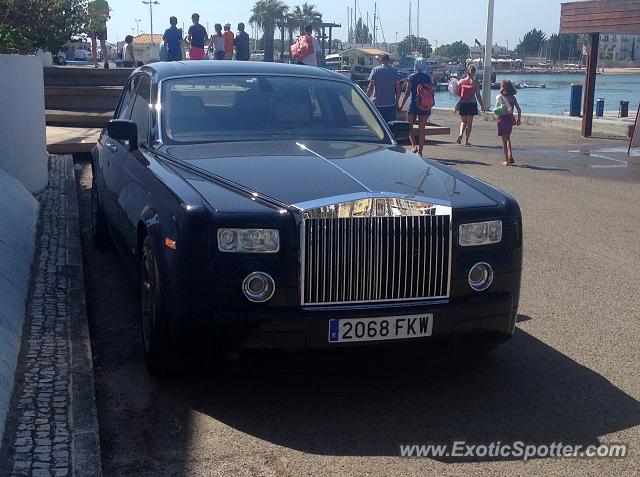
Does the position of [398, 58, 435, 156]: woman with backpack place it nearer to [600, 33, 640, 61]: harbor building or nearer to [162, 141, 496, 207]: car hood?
[162, 141, 496, 207]: car hood

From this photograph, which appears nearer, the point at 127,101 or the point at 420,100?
the point at 127,101

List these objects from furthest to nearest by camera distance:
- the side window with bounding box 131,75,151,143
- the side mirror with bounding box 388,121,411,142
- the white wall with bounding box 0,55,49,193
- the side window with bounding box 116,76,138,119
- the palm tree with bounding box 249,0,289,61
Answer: the palm tree with bounding box 249,0,289,61
the white wall with bounding box 0,55,49,193
the side window with bounding box 116,76,138,119
the side mirror with bounding box 388,121,411,142
the side window with bounding box 131,75,151,143

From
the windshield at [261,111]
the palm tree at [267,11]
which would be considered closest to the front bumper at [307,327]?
the windshield at [261,111]

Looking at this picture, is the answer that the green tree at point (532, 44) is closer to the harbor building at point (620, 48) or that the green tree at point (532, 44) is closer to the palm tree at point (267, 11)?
the harbor building at point (620, 48)

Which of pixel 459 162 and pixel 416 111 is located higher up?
pixel 416 111

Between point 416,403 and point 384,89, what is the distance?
12276 mm

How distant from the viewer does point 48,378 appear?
16.7 feet

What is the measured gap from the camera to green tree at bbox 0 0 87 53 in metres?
11.4

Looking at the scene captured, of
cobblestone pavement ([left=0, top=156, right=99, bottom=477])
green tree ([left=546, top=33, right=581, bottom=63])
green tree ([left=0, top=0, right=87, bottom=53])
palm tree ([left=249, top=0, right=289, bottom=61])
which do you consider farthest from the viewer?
green tree ([left=546, top=33, right=581, bottom=63])

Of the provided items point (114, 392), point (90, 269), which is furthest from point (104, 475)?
point (90, 269)

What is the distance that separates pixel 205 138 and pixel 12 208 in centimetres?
282

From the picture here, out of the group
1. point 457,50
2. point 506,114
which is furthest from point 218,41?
point 457,50

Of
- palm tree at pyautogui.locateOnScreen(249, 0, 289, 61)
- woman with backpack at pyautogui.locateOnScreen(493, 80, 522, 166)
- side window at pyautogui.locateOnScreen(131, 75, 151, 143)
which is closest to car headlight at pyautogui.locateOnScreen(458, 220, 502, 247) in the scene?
side window at pyautogui.locateOnScreen(131, 75, 151, 143)

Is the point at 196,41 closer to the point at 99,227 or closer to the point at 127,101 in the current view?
the point at 99,227
